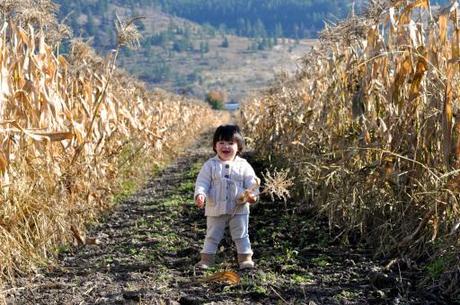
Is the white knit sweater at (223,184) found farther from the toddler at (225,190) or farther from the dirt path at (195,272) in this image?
the dirt path at (195,272)

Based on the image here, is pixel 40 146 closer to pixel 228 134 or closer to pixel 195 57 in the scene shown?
pixel 228 134

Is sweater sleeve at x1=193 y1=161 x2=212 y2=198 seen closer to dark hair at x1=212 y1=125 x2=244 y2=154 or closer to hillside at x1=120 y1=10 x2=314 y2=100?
dark hair at x1=212 y1=125 x2=244 y2=154

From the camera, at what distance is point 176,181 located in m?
9.51

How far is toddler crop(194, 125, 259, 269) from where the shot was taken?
4.36 m

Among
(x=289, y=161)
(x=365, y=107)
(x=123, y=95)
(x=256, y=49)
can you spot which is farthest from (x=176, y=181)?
(x=256, y=49)

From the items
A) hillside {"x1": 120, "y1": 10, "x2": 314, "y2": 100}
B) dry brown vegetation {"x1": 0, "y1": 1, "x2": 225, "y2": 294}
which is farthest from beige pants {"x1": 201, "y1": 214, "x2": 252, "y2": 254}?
hillside {"x1": 120, "y1": 10, "x2": 314, "y2": 100}

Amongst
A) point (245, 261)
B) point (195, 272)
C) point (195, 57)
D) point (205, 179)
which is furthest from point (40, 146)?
point (195, 57)

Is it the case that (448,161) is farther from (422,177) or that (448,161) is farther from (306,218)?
(306,218)

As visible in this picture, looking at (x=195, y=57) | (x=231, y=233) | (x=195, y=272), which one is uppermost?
(x=195, y=57)

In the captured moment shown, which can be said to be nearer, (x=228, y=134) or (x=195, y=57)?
(x=228, y=134)

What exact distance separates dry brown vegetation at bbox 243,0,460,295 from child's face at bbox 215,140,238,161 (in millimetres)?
716

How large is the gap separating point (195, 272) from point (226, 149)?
759 mm

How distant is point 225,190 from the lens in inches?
173

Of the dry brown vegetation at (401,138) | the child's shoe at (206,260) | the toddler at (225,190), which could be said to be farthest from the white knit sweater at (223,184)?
the dry brown vegetation at (401,138)
